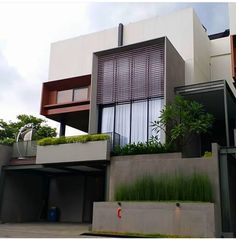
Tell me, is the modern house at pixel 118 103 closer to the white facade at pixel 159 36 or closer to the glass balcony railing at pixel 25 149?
the white facade at pixel 159 36

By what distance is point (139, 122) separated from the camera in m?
18.7

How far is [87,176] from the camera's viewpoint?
23.5 m

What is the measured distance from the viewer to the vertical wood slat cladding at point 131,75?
18797 millimetres

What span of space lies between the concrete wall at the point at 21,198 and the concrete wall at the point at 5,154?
0.73m

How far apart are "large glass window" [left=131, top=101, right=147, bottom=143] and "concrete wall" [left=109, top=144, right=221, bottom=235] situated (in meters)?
1.87

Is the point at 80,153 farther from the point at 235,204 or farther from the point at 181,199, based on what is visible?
the point at 235,204

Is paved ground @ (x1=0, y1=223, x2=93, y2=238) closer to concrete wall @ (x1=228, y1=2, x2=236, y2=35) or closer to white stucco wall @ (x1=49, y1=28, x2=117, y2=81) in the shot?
white stucco wall @ (x1=49, y1=28, x2=117, y2=81)

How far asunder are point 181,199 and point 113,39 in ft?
48.1

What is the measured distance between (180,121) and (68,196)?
9.98 meters

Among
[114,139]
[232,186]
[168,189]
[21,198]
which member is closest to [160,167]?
[168,189]

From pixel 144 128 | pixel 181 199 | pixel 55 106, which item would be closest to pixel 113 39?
pixel 55 106

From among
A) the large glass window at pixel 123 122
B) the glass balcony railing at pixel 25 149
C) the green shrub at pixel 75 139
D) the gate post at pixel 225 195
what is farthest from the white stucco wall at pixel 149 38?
the gate post at pixel 225 195

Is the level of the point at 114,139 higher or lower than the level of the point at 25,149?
higher

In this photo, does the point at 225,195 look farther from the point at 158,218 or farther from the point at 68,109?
the point at 68,109
